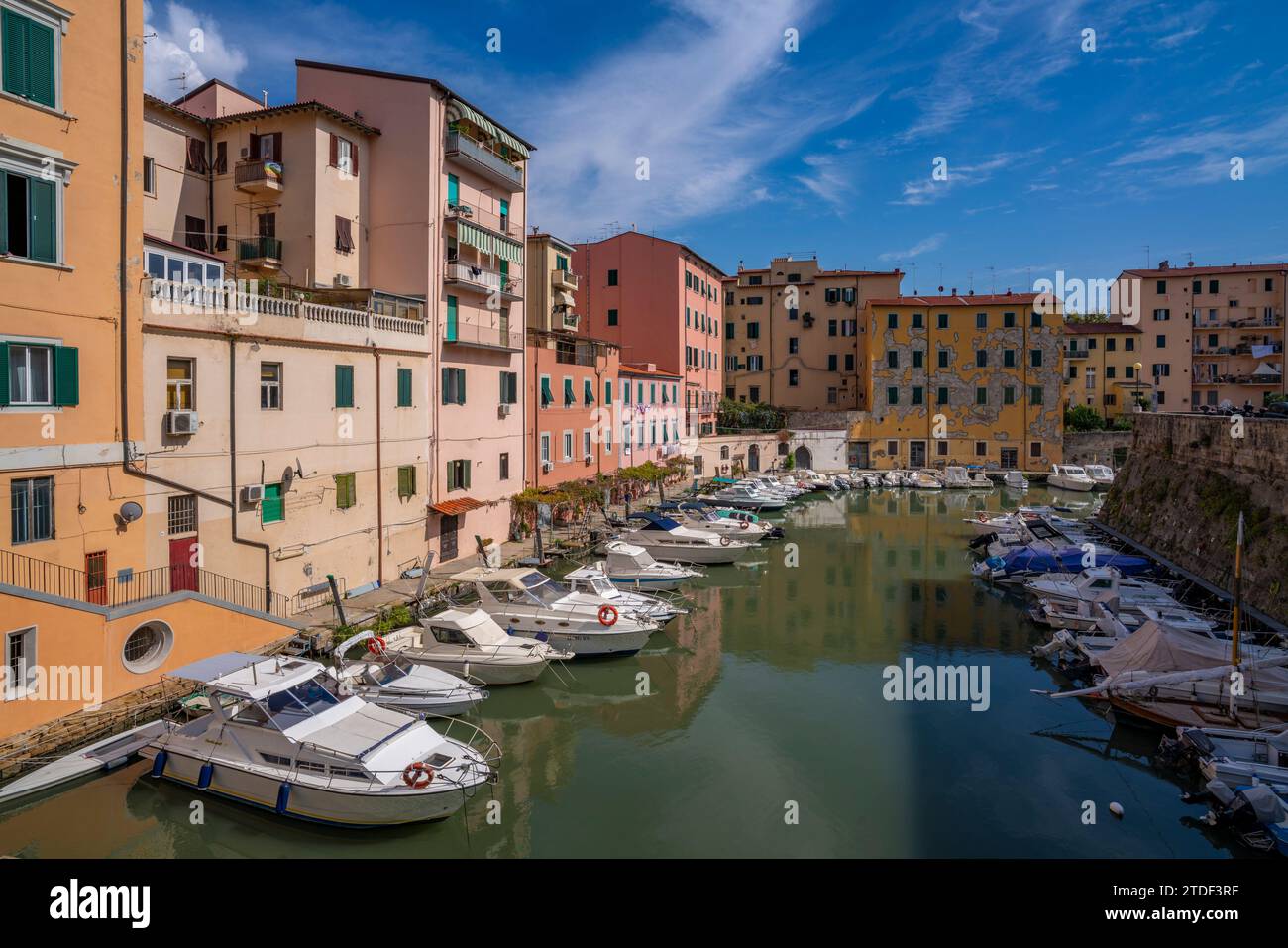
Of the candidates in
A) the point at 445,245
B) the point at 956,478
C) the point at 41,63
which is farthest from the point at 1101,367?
the point at 41,63

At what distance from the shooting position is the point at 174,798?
12.6 m

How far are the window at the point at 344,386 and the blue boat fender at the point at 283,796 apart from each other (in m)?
11.7

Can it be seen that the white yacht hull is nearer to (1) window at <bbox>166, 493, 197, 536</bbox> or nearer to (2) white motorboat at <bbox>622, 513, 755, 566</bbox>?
(1) window at <bbox>166, 493, 197, 536</bbox>

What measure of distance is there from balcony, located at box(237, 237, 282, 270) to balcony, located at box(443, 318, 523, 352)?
553 centimetres

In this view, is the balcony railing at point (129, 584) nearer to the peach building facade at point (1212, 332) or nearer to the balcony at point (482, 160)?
the balcony at point (482, 160)

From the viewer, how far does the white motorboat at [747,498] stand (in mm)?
43844

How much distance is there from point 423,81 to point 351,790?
22.4 meters

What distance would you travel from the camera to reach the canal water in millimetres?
11812

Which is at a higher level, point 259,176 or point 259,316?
point 259,176

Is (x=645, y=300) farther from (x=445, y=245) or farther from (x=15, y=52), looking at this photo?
(x=15, y=52)

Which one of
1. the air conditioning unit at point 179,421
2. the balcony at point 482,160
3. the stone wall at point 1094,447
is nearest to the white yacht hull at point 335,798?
the air conditioning unit at point 179,421

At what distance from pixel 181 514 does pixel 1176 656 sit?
20.8 metres

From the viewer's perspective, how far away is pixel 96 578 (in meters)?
15.0
